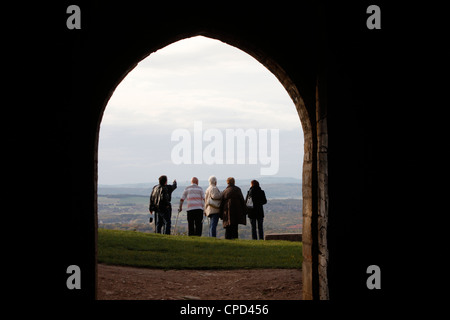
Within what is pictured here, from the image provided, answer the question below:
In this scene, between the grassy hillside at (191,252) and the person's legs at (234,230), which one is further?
the person's legs at (234,230)

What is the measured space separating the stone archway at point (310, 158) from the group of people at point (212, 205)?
5548 mm

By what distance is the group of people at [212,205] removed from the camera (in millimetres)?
11820

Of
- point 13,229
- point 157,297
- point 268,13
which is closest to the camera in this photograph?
point 13,229

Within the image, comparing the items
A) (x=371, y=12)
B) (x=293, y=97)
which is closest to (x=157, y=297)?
(x=293, y=97)

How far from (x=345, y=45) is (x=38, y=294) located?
11.9 feet

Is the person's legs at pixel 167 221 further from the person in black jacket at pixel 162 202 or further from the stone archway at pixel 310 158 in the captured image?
the stone archway at pixel 310 158

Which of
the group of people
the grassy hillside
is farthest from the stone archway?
the group of people

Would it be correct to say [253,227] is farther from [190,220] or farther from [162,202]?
[162,202]

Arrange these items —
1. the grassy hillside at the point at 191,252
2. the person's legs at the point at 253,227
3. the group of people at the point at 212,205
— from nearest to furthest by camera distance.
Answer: the grassy hillside at the point at 191,252 → the group of people at the point at 212,205 → the person's legs at the point at 253,227

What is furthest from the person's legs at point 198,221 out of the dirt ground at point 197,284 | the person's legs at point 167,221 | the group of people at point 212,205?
the dirt ground at point 197,284

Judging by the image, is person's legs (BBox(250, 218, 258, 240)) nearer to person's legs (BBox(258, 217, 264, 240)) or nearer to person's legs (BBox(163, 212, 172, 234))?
person's legs (BBox(258, 217, 264, 240))

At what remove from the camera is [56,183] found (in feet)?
16.7

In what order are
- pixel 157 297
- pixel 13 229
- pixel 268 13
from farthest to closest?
pixel 157 297, pixel 268 13, pixel 13 229
